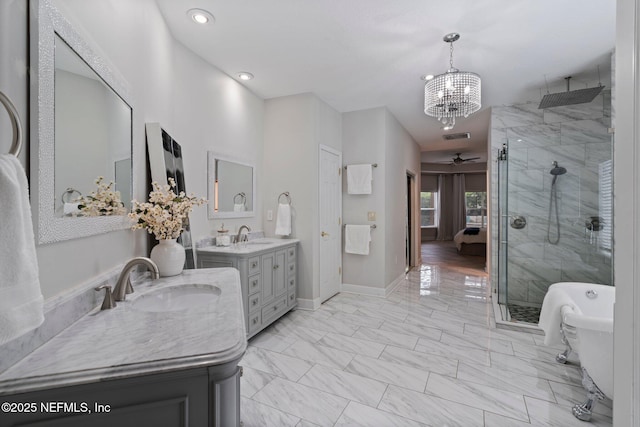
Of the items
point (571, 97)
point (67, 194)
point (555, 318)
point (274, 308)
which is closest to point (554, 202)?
point (571, 97)

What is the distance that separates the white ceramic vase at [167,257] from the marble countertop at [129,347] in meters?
0.53

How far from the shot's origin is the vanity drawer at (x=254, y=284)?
2.79 m

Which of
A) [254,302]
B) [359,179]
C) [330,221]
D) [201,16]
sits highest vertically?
[201,16]

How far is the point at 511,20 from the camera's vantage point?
7.54 ft

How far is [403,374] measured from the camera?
226 centimetres

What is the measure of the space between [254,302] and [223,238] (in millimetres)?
700

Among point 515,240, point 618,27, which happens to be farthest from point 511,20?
point 515,240

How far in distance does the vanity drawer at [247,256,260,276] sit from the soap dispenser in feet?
1.24

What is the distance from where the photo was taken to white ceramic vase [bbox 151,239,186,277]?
5.73 ft

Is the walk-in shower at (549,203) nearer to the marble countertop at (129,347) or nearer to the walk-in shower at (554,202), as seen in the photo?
the walk-in shower at (554,202)

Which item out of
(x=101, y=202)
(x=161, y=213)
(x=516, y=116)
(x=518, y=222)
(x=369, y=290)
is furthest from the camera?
(x=369, y=290)

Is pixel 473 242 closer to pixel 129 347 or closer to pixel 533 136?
pixel 533 136

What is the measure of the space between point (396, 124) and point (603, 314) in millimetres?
3518

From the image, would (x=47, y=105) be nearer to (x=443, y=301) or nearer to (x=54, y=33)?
(x=54, y=33)
